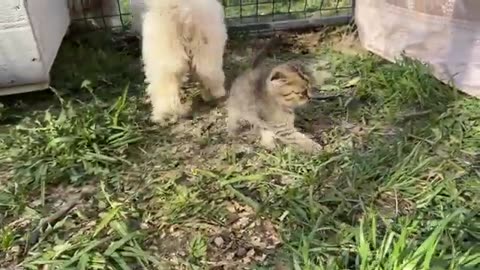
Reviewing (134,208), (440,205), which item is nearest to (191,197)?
(134,208)

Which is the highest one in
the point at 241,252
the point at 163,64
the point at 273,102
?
the point at 163,64

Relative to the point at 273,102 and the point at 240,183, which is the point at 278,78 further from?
the point at 240,183

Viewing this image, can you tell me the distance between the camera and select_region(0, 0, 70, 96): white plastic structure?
313 cm

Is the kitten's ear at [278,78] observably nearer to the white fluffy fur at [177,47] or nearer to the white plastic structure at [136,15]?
the white fluffy fur at [177,47]

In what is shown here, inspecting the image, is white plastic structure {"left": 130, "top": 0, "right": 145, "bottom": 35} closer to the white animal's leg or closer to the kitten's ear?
the white animal's leg

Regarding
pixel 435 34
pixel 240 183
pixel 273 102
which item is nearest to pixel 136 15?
pixel 273 102

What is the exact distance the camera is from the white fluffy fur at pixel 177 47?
289cm

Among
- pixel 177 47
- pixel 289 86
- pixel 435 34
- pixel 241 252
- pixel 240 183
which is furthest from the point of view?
pixel 435 34

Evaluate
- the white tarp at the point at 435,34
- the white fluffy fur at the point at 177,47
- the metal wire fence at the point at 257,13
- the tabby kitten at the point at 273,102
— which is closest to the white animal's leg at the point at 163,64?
the white fluffy fur at the point at 177,47

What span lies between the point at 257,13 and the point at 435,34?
1297 millimetres

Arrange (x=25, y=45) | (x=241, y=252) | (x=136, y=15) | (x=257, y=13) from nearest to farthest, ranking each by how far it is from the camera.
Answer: (x=241, y=252), (x=25, y=45), (x=136, y=15), (x=257, y=13)

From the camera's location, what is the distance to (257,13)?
14.1ft

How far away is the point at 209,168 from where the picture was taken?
2840 millimetres

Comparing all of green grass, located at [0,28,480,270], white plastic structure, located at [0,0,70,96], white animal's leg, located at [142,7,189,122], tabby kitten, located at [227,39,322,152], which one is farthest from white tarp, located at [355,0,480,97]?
white plastic structure, located at [0,0,70,96]
